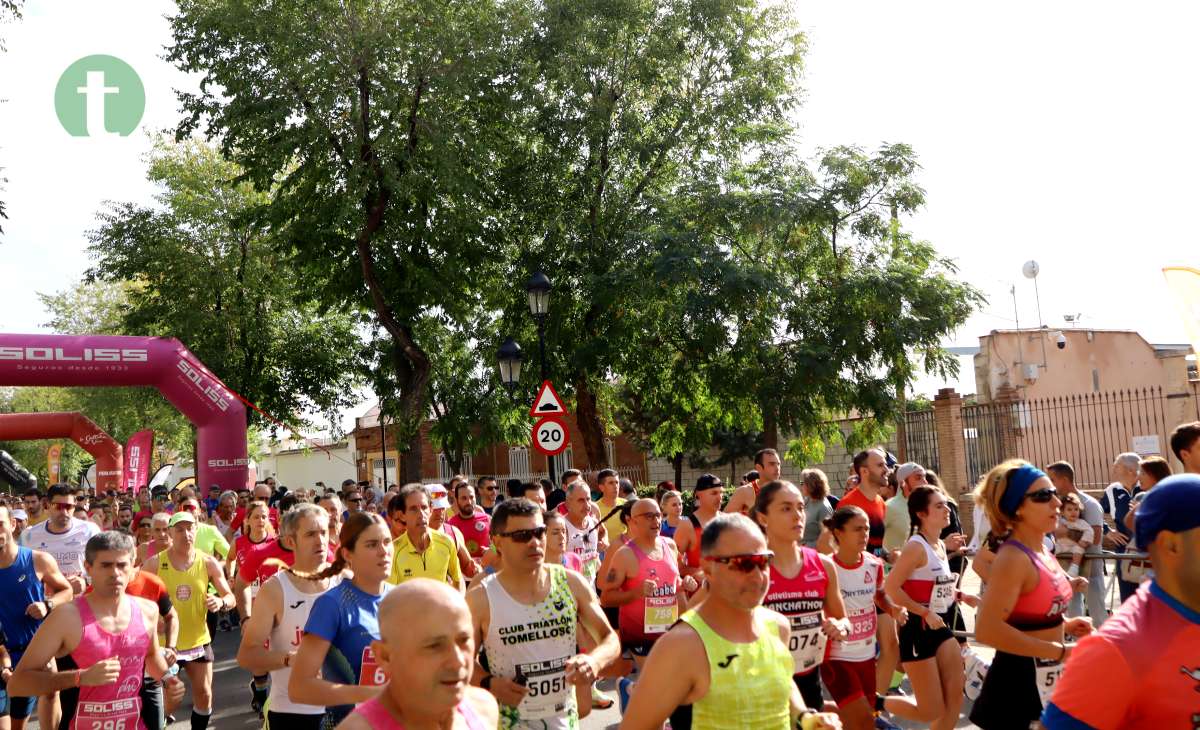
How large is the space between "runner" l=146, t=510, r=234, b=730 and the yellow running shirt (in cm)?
143

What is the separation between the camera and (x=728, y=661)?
12.5 feet

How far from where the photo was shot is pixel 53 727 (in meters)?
6.75

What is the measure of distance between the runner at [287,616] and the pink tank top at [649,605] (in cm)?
266

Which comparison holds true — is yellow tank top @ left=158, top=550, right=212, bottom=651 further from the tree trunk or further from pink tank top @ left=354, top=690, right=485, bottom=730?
the tree trunk

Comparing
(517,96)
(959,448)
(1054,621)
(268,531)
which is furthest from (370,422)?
(1054,621)

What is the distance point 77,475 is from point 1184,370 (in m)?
67.6

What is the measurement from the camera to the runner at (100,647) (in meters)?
5.91

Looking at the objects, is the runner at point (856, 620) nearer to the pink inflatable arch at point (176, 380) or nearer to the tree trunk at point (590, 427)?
the pink inflatable arch at point (176, 380)

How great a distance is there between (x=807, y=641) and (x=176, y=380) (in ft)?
69.5

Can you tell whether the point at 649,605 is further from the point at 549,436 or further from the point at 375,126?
the point at 375,126

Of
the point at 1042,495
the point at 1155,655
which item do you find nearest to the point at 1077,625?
the point at 1042,495

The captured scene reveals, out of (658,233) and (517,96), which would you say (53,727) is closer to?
(658,233)

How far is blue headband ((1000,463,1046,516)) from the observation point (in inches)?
196

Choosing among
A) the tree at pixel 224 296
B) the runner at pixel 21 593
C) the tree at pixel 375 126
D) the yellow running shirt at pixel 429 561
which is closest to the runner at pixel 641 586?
the yellow running shirt at pixel 429 561
